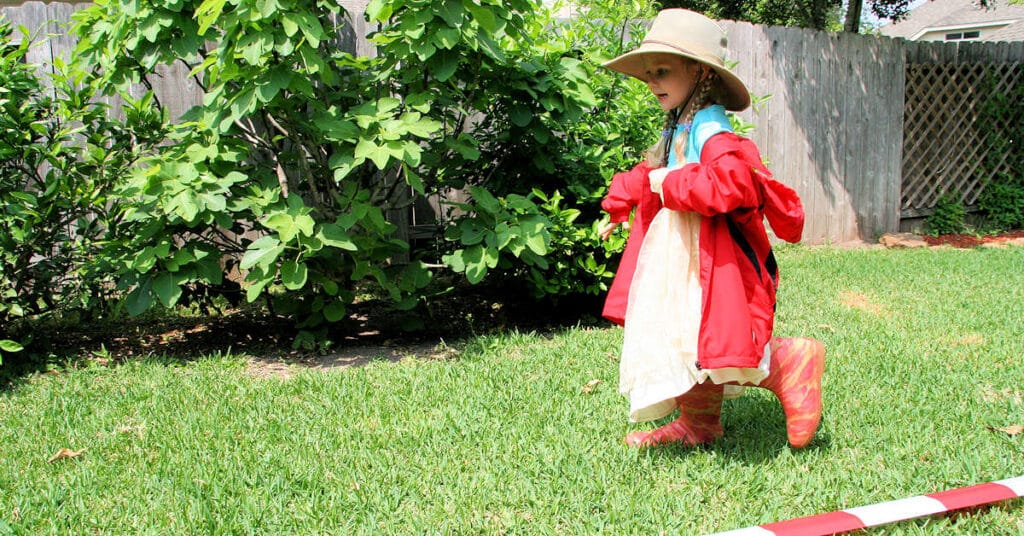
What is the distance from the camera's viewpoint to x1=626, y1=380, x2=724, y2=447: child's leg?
116 inches

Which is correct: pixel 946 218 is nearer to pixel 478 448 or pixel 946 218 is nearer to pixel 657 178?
pixel 657 178

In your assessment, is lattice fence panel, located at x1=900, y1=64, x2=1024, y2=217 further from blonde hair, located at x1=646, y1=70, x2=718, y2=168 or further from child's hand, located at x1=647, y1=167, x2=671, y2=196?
child's hand, located at x1=647, y1=167, x2=671, y2=196

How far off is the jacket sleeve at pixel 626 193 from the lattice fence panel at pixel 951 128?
23.5ft

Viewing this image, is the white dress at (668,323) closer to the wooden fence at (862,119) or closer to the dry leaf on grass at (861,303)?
the dry leaf on grass at (861,303)

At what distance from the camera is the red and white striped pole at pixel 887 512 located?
7.41 feet

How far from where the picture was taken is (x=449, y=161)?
4.59 meters

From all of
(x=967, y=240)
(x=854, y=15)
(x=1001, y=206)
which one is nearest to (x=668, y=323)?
(x=967, y=240)

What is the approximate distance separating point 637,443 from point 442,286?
2.40 metres

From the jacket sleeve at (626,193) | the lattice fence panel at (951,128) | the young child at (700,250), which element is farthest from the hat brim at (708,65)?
the lattice fence panel at (951,128)

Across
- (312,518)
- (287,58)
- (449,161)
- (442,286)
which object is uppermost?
(287,58)

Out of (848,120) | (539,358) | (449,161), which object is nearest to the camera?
(539,358)

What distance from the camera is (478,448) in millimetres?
2953

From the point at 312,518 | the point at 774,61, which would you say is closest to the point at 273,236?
the point at 312,518

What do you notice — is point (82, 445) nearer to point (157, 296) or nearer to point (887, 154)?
point (157, 296)
